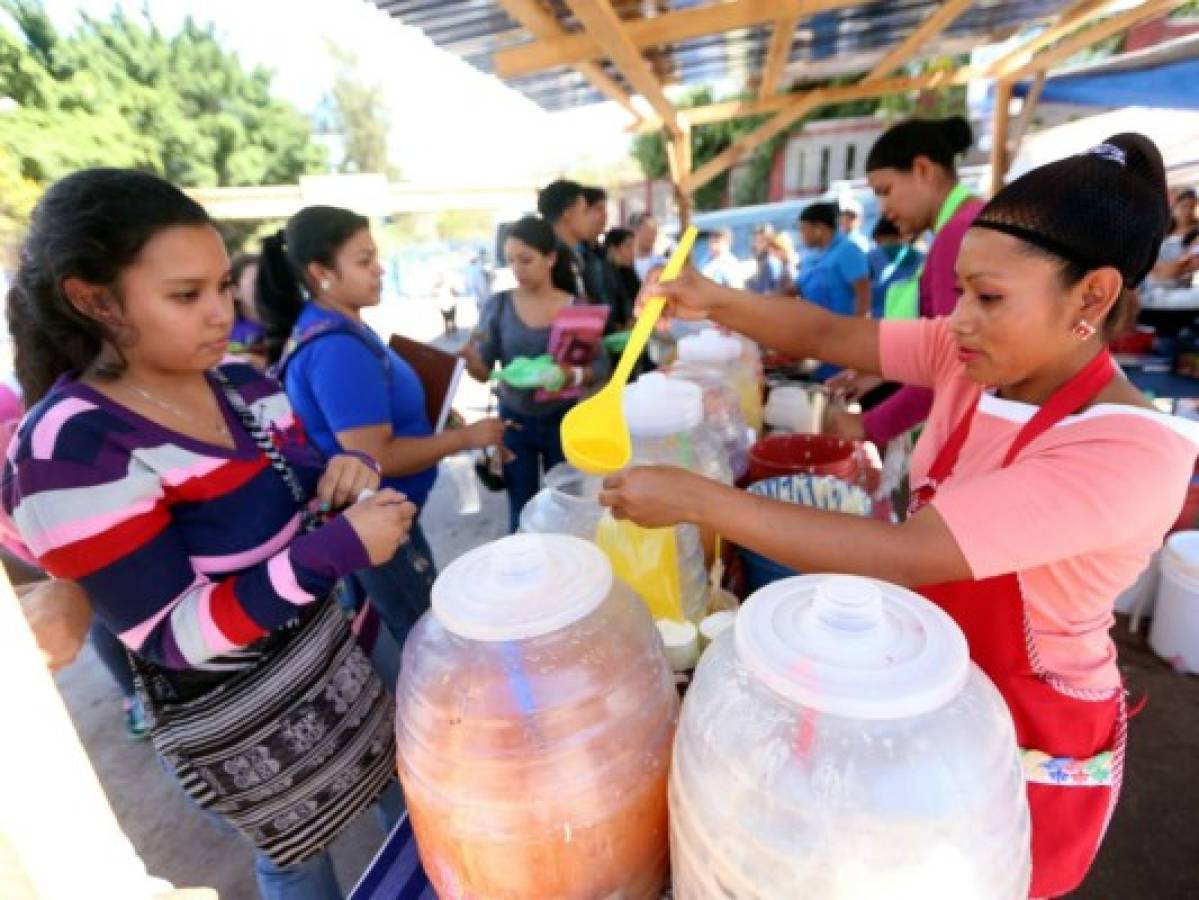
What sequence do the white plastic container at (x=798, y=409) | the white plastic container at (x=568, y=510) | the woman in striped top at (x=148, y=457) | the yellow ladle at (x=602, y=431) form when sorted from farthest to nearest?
the white plastic container at (x=798, y=409)
the white plastic container at (x=568, y=510)
the yellow ladle at (x=602, y=431)
the woman in striped top at (x=148, y=457)

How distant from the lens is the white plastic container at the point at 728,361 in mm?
2547

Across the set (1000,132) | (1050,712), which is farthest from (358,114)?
(1050,712)

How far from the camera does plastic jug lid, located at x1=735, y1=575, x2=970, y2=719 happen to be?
610 millimetres

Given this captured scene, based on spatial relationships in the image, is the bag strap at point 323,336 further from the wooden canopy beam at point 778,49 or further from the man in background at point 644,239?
the man in background at point 644,239

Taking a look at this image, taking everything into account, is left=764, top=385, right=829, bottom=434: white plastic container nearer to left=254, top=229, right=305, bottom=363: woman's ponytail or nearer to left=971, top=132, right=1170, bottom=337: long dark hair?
left=971, top=132, right=1170, bottom=337: long dark hair

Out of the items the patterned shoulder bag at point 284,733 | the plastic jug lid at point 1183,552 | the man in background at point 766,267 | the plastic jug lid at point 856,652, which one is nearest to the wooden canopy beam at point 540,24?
the patterned shoulder bag at point 284,733

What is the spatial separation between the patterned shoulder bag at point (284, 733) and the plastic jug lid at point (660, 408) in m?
0.78

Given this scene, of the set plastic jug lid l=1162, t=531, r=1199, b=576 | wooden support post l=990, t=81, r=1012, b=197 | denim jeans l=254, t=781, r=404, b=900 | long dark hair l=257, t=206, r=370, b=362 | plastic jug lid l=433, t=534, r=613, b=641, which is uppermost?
wooden support post l=990, t=81, r=1012, b=197

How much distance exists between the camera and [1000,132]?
6.23m

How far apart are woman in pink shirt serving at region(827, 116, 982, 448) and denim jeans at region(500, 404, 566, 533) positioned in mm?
1377

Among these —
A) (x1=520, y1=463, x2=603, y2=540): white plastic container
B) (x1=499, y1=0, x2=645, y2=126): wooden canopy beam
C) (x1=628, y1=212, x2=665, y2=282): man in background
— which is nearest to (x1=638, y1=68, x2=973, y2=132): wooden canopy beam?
(x1=628, y1=212, x2=665, y2=282): man in background

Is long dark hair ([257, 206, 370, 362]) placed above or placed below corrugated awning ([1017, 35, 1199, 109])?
below

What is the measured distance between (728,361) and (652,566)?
1.62 m

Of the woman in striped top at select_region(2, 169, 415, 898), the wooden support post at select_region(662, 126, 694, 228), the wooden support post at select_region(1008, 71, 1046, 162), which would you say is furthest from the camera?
the wooden support post at select_region(662, 126, 694, 228)
